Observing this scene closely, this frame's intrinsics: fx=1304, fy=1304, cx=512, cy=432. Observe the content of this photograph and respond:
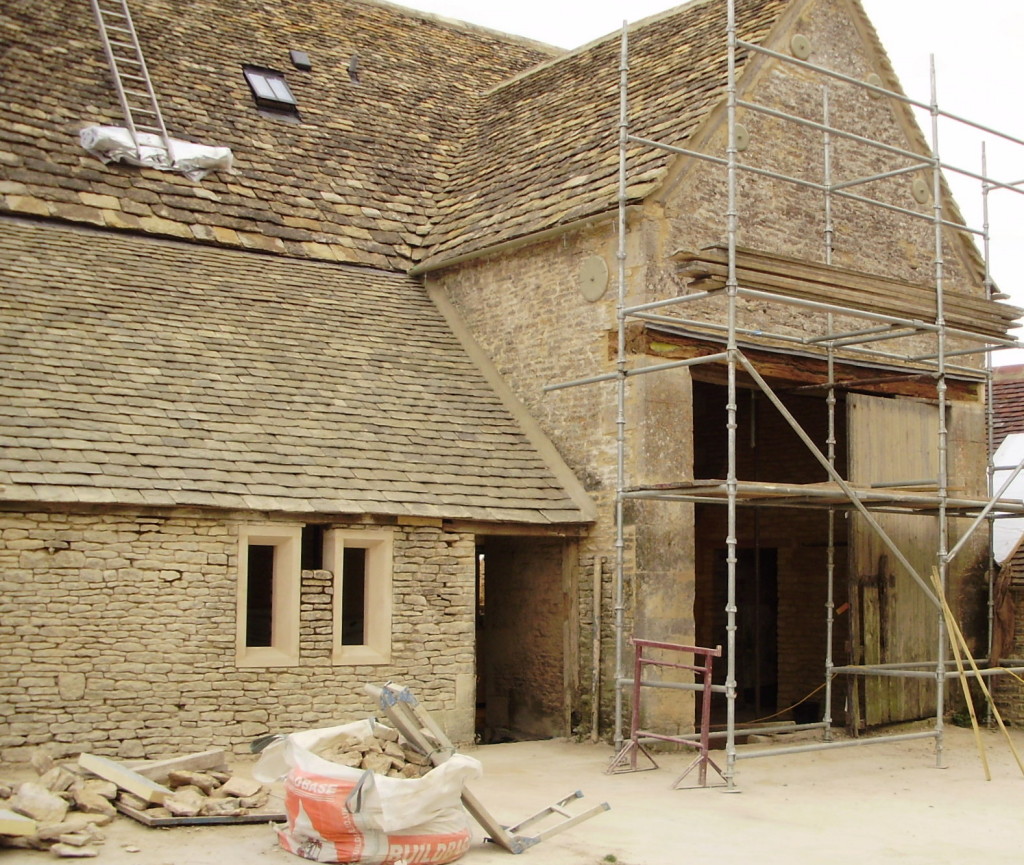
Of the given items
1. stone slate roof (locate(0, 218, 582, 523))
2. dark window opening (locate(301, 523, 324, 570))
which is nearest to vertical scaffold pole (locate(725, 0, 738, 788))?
stone slate roof (locate(0, 218, 582, 523))

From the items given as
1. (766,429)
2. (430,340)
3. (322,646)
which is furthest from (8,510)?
(766,429)

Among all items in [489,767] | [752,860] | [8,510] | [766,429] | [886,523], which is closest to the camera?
[752,860]

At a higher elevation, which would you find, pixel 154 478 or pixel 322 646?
pixel 154 478

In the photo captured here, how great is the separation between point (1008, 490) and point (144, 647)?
37.4 feet

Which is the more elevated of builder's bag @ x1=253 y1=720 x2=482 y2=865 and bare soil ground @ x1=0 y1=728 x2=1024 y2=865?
builder's bag @ x1=253 y1=720 x2=482 y2=865

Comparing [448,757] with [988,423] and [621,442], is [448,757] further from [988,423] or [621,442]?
[988,423]

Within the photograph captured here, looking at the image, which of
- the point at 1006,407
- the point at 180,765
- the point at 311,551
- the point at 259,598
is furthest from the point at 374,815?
the point at 1006,407

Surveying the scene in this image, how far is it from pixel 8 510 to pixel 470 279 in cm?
648

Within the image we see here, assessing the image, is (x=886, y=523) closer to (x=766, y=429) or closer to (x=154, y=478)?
(x=766, y=429)

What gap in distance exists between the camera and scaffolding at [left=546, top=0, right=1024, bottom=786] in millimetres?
11188

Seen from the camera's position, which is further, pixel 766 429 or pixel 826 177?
pixel 766 429

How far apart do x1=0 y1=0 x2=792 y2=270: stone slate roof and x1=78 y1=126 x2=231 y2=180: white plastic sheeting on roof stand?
140 mm

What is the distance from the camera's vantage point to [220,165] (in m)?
15.3

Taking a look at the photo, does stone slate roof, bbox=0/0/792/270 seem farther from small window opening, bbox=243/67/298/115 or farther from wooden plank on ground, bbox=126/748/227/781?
wooden plank on ground, bbox=126/748/227/781
